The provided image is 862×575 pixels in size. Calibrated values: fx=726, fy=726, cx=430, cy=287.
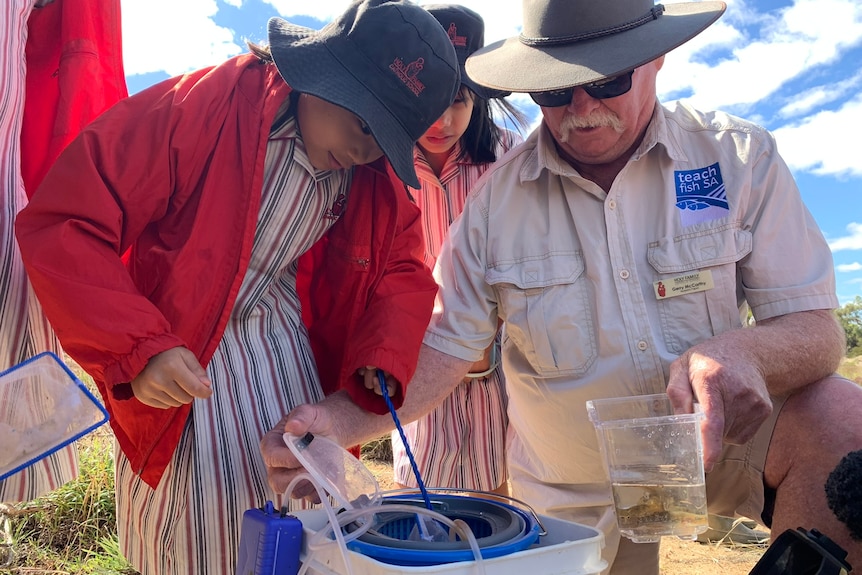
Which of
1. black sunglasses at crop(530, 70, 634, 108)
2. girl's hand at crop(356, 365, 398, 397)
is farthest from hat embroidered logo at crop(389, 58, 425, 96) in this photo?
girl's hand at crop(356, 365, 398, 397)

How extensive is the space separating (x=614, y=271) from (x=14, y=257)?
1475 mm

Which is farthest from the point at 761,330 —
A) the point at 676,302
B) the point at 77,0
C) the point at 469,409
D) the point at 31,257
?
the point at 77,0

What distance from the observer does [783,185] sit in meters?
1.97

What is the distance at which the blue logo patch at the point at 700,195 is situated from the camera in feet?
6.46

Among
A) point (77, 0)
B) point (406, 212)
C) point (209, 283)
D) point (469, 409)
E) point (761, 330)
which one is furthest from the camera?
point (469, 409)

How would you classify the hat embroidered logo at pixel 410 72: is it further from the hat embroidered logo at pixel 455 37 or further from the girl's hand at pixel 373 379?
the hat embroidered logo at pixel 455 37

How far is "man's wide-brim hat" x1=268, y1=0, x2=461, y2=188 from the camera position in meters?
1.67

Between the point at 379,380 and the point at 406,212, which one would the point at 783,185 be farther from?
the point at 379,380

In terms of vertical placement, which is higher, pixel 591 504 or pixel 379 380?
pixel 379 380

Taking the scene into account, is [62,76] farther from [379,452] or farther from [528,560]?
[379,452]

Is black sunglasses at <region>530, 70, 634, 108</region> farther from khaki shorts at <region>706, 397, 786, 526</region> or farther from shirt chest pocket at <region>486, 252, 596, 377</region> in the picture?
khaki shorts at <region>706, 397, 786, 526</region>

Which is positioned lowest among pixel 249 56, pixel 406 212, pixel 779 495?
pixel 779 495

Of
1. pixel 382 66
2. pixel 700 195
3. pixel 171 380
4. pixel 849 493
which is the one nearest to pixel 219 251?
pixel 171 380

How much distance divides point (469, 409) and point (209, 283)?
1241 millimetres
